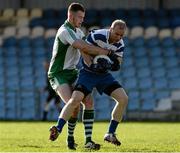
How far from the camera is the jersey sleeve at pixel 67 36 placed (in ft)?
35.1

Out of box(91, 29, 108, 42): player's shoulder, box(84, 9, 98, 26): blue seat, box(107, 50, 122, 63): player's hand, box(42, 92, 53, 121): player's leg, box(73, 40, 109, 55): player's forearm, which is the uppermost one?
box(84, 9, 98, 26): blue seat

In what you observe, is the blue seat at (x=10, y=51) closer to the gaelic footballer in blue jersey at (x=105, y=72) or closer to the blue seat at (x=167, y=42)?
the blue seat at (x=167, y=42)

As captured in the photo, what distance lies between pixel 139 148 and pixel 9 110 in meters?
14.4

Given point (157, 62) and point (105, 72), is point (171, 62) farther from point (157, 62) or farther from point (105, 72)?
point (105, 72)

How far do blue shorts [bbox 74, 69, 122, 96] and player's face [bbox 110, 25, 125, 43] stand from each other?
566mm

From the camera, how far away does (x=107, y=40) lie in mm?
10953

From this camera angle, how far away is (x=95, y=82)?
1096 cm

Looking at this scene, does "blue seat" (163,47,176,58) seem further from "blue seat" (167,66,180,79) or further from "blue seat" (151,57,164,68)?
"blue seat" (167,66,180,79)

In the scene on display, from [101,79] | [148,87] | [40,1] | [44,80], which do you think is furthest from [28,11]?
[101,79]

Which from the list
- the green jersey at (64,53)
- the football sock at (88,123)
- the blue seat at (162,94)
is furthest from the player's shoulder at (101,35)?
the blue seat at (162,94)

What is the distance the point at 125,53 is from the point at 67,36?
660 inches

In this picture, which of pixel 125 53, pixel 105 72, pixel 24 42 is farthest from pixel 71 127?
pixel 24 42

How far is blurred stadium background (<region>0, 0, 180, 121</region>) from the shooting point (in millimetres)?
24219

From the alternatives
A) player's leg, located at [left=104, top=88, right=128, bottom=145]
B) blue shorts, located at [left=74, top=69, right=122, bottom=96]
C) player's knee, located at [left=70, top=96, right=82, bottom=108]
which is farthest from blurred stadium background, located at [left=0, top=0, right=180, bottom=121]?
player's knee, located at [left=70, top=96, right=82, bottom=108]
